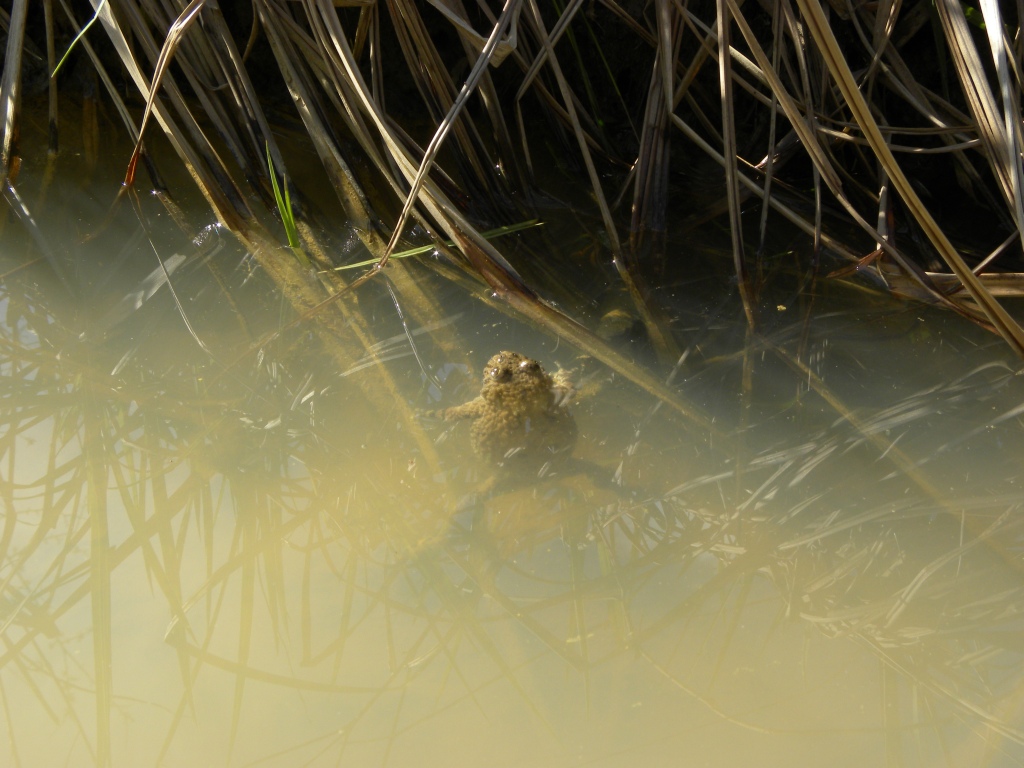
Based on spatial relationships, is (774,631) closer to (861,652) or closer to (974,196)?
(861,652)

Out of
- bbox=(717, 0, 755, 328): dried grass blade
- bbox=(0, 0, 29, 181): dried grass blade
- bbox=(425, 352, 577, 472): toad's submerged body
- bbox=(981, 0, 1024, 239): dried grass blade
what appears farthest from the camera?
bbox=(0, 0, 29, 181): dried grass blade

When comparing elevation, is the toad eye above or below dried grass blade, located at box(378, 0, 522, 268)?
below

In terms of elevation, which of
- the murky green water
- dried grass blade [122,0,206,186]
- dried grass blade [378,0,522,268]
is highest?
dried grass blade [122,0,206,186]

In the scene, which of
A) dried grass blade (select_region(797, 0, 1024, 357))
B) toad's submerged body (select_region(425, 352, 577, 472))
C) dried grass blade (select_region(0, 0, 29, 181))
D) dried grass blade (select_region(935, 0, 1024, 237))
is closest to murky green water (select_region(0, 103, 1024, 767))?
toad's submerged body (select_region(425, 352, 577, 472))

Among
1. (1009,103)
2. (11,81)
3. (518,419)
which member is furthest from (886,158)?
(11,81)

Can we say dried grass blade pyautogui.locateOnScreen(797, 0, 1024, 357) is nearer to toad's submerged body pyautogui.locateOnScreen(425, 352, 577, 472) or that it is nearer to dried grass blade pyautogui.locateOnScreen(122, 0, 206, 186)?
toad's submerged body pyautogui.locateOnScreen(425, 352, 577, 472)

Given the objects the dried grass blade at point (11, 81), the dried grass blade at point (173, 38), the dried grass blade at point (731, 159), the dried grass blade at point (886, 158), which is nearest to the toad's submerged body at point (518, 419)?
the dried grass blade at point (731, 159)

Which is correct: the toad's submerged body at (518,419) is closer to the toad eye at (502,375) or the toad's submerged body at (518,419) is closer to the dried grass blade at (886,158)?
the toad eye at (502,375)
